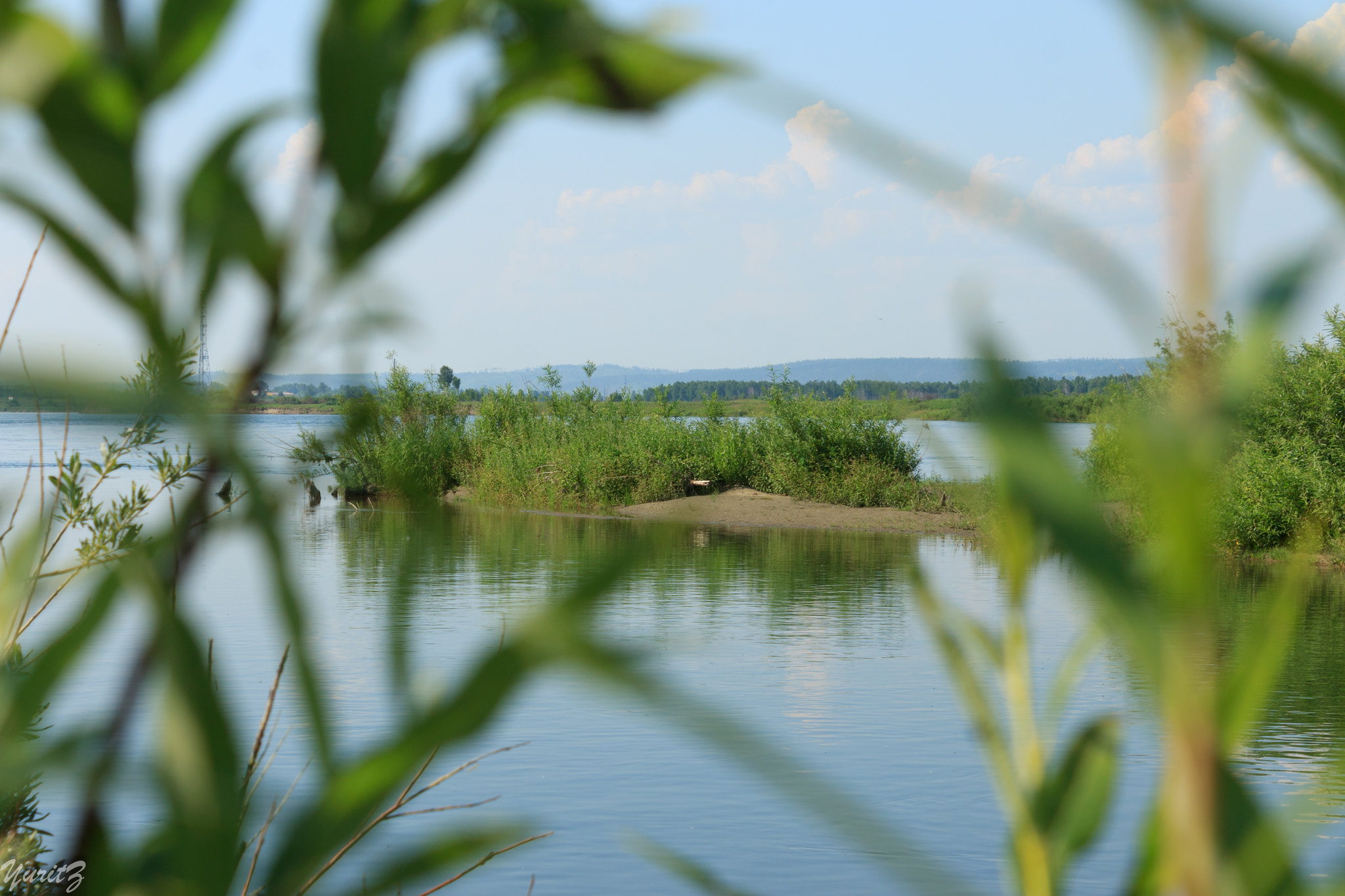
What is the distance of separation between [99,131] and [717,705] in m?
0.23

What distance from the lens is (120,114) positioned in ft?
0.99

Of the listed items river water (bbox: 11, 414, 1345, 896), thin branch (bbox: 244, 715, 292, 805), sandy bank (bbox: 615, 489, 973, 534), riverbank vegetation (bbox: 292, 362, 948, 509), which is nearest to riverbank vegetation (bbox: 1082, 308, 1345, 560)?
river water (bbox: 11, 414, 1345, 896)

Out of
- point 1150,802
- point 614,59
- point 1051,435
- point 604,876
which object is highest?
point 614,59

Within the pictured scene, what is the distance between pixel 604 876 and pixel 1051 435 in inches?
275

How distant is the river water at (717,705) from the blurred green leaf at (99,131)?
0.08 metres

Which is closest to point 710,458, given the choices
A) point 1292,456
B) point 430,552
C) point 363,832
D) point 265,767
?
point 1292,456

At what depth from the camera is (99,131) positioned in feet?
0.99

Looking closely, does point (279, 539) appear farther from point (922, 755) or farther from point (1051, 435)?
point (922, 755)

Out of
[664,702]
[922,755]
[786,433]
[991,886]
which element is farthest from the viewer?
[786,433]

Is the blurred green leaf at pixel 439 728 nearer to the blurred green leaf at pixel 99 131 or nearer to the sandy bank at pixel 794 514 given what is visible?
the blurred green leaf at pixel 99 131

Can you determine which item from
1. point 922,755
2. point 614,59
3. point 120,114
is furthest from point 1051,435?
point 922,755

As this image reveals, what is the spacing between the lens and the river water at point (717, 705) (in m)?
0.80

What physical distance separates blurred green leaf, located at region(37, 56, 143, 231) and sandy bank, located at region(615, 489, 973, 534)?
74.0 feet

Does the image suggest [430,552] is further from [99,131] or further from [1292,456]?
[1292,456]
